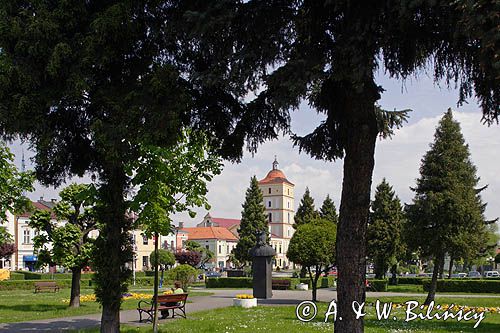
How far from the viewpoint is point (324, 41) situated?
831cm

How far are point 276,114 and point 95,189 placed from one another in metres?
4.20

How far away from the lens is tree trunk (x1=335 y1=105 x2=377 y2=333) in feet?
26.9

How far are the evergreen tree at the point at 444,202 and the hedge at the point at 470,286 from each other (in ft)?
42.4

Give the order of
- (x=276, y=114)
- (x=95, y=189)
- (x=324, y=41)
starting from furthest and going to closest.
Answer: (x=95, y=189)
(x=276, y=114)
(x=324, y=41)

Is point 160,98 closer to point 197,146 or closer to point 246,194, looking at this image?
point 197,146

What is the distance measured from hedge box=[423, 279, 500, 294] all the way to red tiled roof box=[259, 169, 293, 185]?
78.5 meters

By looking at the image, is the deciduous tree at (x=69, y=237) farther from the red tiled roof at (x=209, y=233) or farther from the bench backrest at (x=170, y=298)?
the red tiled roof at (x=209, y=233)

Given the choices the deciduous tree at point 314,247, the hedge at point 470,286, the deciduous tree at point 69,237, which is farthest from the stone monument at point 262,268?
the hedge at point 470,286

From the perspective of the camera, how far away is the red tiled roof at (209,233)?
110 metres

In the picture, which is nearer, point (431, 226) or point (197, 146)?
point (197, 146)

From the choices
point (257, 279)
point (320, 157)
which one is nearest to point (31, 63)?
point (320, 157)

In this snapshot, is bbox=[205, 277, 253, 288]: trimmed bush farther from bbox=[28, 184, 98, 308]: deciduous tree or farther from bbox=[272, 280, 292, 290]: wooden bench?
bbox=[28, 184, 98, 308]: deciduous tree

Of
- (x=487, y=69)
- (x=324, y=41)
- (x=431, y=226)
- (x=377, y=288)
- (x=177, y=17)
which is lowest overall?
(x=377, y=288)

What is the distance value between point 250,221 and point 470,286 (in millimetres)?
30684
